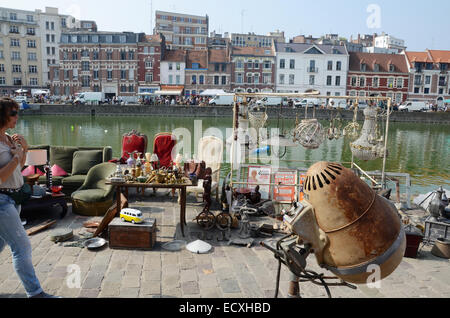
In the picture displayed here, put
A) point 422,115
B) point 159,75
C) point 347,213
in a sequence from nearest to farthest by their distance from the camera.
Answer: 1. point 347,213
2. point 422,115
3. point 159,75

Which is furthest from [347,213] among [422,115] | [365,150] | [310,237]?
[422,115]

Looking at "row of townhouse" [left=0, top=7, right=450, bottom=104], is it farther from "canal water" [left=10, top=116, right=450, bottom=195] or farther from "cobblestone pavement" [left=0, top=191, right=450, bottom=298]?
"cobblestone pavement" [left=0, top=191, right=450, bottom=298]

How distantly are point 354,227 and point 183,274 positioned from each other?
265 centimetres

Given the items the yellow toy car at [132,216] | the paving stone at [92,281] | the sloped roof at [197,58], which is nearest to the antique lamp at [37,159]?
the yellow toy car at [132,216]

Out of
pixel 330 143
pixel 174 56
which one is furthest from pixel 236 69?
pixel 330 143

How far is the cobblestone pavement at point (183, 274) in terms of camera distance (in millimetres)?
4066

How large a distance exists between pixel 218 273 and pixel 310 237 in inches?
89.5

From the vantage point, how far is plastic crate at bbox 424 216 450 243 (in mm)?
5679

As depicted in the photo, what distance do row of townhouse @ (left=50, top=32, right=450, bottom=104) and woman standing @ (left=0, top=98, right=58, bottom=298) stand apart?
49398mm

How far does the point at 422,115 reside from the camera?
134ft

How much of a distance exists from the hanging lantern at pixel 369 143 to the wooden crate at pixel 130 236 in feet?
13.8

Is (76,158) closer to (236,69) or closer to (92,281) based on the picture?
(92,281)

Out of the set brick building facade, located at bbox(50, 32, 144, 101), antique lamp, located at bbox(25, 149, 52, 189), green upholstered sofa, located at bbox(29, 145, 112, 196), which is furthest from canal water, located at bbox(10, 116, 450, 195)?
brick building facade, located at bbox(50, 32, 144, 101)
